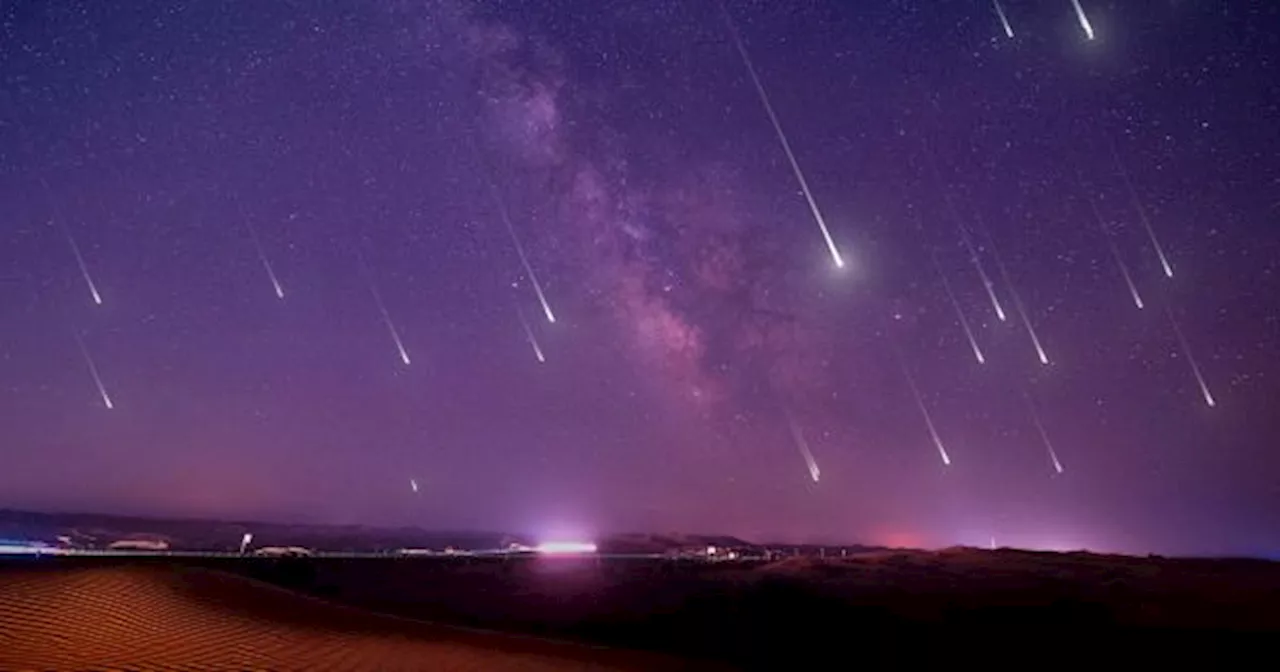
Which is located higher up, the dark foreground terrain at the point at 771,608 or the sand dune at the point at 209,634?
the sand dune at the point at 209,634

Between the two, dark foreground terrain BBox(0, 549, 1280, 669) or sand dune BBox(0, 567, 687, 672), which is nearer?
sand dune BBox(0, 567, 687, 672)

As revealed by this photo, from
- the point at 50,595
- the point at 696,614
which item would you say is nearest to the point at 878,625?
the point at 696,614

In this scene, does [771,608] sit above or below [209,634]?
below

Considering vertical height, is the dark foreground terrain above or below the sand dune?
below

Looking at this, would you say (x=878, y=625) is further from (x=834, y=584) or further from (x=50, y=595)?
(x=50, y=595)

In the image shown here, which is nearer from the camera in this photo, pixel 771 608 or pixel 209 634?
pixel 209 634
